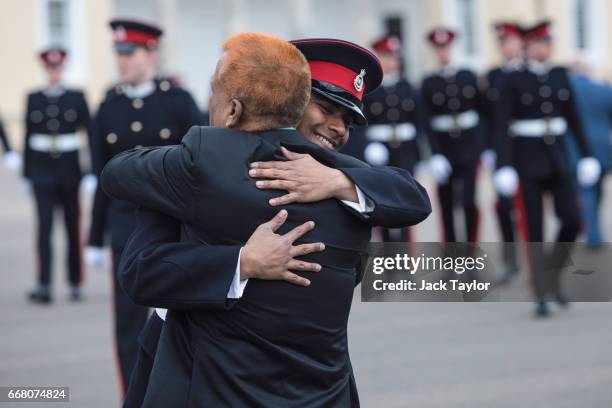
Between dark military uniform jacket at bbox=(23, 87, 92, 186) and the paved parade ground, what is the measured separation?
98 centimetres

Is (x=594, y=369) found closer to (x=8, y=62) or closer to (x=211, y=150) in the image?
(x=211, y=150)

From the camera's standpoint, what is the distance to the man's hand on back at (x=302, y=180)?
2.50 metres

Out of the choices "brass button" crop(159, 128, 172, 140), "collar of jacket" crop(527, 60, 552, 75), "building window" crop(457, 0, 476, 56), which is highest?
"brass button" crop(159, 128, 172, 140)

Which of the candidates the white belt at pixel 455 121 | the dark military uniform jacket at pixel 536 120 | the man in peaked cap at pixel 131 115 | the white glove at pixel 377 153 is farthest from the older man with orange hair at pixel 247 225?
the white belt at pixel 455 121

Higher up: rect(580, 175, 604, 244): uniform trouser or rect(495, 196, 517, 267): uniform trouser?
rect(495, 196, 517, 267): uniform trouser

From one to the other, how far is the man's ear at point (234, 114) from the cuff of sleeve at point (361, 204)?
11.3 inches

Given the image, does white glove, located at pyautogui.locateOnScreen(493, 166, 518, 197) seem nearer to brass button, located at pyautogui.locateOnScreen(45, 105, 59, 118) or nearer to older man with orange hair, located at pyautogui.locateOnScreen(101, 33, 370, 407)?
brass button, located at pyautogui.locateOnScreen(45, 105, 59, 118)

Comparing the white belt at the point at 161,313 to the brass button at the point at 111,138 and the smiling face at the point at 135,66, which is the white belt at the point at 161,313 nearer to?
the brass button at the point at 111,138

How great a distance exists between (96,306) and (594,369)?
4083mm

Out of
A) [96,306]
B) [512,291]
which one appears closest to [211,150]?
[512,291]

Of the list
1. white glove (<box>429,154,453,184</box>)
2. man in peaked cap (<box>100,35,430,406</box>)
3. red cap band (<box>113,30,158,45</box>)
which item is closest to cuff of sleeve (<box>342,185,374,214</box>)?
man in peaked cap (<box>100,35,430,406</box>)

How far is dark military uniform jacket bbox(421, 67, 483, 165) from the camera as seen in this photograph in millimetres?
10195

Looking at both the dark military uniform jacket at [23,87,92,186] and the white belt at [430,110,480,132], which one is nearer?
the dark military uniform jacket at [23,87,92,186]

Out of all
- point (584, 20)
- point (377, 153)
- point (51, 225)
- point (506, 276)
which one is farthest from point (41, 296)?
point (584, 20)
